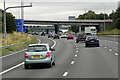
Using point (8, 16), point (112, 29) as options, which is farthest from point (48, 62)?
point (112, 29)

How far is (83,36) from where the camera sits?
188 feet

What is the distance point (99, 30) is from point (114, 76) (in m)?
124

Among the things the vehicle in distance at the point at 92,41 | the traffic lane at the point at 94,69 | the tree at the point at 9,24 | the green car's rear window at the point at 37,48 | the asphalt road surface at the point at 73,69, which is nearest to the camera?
the traffic lane at the point at 94,69

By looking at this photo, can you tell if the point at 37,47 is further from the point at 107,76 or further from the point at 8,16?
the point at 8,16

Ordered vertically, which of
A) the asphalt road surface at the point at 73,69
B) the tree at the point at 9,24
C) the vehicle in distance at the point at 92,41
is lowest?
the asphalt road surface at the point at 73,69

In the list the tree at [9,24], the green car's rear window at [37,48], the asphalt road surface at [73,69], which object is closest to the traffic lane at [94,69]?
→ the asphalt road surface at [73,69]

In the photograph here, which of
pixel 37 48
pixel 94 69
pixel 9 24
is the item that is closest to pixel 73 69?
pixel 94 69

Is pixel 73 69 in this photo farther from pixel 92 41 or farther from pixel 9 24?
pixel 9 24

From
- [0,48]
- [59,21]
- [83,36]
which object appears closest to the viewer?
[0,48]

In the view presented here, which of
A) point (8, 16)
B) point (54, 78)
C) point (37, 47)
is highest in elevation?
point (8, 16)

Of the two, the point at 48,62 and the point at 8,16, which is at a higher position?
the point at 8,16

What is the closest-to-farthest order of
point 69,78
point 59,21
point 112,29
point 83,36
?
point 69,78 → point 83,36 → point 59,21 → point 112,29

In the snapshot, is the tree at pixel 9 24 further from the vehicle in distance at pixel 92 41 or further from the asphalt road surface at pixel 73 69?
the asphalt road surface at pixel 73 69

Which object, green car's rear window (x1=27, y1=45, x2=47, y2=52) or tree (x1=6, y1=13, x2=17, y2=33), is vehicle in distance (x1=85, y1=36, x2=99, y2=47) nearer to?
green car's rear window (x1=27, y1=45, x2=47, y2=52)
